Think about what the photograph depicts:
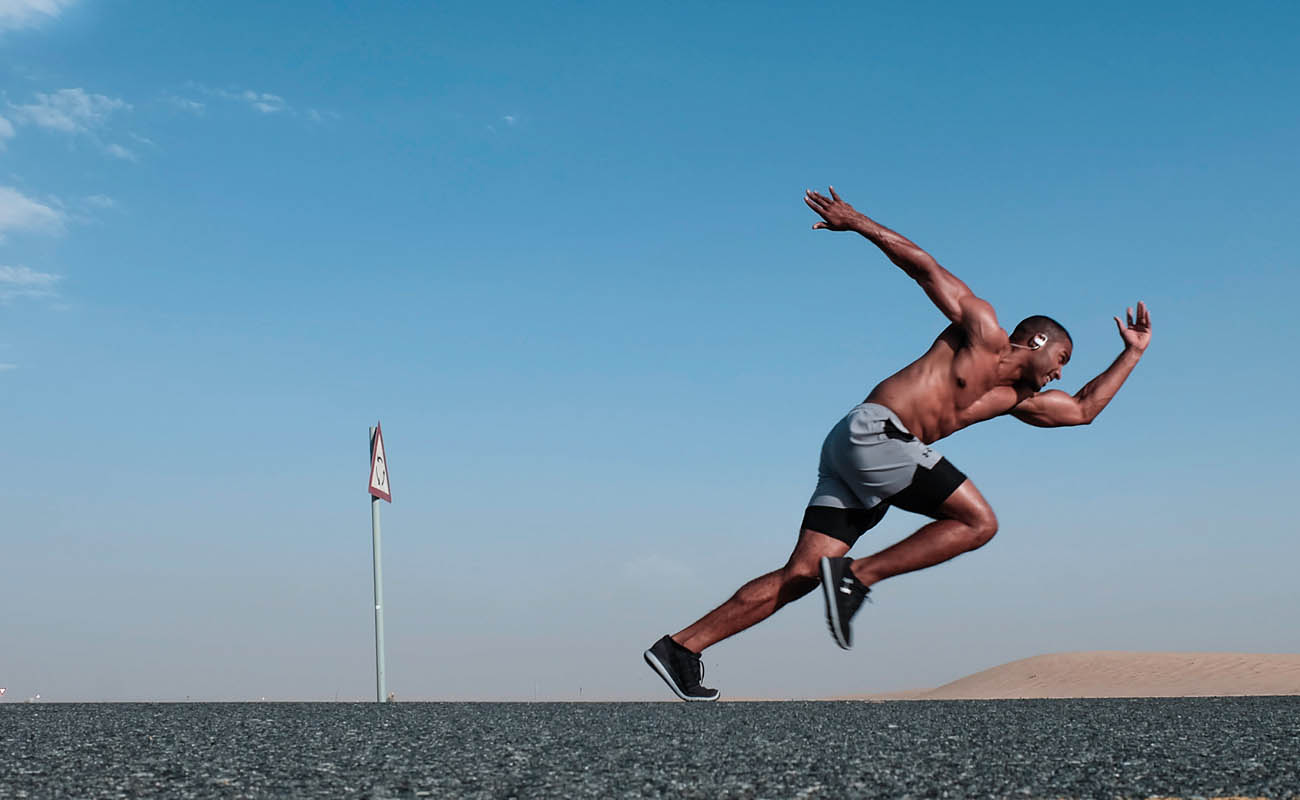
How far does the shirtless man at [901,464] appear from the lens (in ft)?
20.2

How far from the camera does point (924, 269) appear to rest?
6227mm

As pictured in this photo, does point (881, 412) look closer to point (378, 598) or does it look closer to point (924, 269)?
point (924, 269)

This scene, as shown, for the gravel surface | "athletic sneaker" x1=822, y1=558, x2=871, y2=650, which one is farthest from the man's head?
the gravel surface

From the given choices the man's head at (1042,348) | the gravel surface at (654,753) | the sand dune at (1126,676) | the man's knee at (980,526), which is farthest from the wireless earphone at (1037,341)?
the sand dune at (1126,676)

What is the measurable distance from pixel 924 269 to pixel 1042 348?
2.57ft

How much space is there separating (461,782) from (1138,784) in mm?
1805

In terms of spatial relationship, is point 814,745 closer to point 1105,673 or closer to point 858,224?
point 858,224

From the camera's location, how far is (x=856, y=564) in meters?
6.17

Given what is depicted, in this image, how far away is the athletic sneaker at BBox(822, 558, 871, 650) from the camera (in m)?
6.00

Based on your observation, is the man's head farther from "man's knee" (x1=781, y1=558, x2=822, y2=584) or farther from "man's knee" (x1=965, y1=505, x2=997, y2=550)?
"man's knee" (x1=781, y1=558, x2=822, y2=584)

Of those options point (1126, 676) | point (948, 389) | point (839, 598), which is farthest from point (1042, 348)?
point (1126, 676)

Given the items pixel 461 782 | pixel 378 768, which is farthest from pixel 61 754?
pixel 461 782

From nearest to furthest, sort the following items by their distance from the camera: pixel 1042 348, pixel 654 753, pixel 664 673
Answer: pixel 654 753, pixel 1042 348, pixel 664 673

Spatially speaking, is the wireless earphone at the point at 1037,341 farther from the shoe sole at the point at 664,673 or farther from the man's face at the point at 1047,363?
the shoe sole at the point at 664,673
